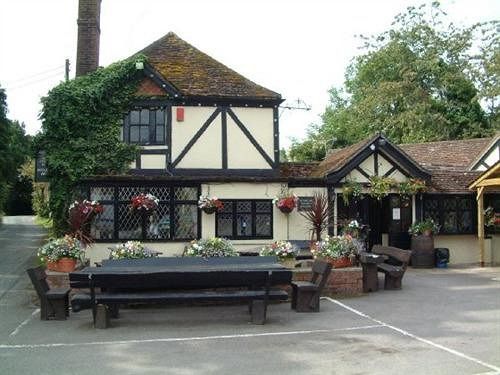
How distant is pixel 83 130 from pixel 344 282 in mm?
8959

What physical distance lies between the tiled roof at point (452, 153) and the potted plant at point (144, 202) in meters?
12.5

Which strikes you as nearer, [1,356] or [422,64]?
[1,356]

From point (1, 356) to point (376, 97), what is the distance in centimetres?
3336

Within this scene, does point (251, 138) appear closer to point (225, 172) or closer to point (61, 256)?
point (225, 172)

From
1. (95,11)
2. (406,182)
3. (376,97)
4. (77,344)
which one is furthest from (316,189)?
(376,97)

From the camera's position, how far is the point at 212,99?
16953mm

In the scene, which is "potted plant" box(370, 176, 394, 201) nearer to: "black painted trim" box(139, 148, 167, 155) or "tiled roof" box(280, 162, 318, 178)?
"tiled roof" box(280, 162, 318, 178)

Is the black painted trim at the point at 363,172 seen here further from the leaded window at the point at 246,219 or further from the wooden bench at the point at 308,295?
the wooden bench at the point at 308,295

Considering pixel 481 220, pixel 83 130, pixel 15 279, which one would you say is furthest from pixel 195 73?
pixel 481 220

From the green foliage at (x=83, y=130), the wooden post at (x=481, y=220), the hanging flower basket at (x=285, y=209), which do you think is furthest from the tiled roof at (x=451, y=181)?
the green foliage at (x=83, y=130)

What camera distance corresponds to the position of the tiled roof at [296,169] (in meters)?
17.6

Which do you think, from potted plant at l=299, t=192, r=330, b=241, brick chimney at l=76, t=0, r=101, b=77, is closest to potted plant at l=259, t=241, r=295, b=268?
potted plant at l=299, t=192, r=330, b=241

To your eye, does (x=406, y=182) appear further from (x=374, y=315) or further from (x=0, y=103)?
(x=0, y=103)

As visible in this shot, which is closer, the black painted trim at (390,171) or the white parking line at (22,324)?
the white parking line at (22,324)
